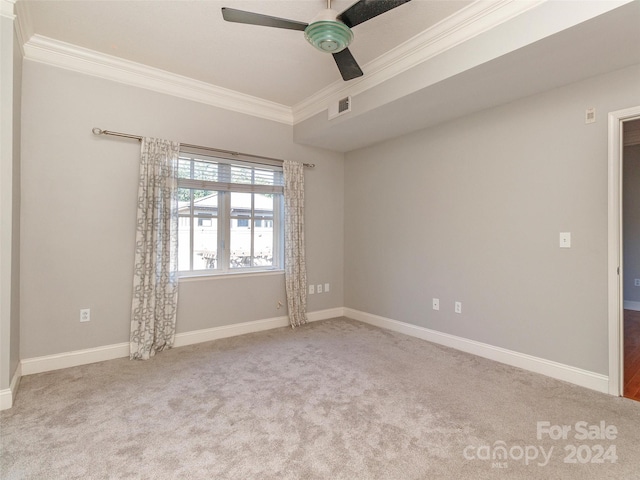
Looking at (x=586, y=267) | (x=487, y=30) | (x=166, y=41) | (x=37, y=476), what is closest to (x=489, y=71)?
(x=487, y=30)

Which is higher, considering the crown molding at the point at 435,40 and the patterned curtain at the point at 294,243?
the crown molding at the point at 435,40

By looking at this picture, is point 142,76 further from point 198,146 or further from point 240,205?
point 240,205

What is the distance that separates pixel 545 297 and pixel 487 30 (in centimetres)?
216

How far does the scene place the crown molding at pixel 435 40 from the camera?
211cm

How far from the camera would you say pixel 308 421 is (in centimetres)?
200

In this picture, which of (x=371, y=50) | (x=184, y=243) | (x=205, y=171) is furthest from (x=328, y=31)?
(x=184, y=243)

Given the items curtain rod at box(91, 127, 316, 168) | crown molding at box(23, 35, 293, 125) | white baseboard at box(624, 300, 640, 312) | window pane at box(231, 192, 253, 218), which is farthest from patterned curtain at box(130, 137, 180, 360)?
white baseboard at box(624, 300, 640, 312)

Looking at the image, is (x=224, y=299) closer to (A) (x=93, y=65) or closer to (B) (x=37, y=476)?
(B) (x=37, y=476)

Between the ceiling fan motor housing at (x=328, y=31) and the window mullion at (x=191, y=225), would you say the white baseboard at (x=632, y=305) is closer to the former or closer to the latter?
the ceiling fan motor housing at (x=328, y=31)

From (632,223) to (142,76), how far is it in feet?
23.6

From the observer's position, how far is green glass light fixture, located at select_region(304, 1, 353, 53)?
184cm

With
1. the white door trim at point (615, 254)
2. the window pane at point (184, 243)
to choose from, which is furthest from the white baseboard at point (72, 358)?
the white door trim at point (615, 254)

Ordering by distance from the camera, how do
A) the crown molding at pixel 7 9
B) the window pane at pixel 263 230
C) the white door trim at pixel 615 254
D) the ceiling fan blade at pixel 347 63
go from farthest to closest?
the window pane at pixel 263 230
the white door trim at pixel 615 254
the ceiling fan blade at pixel 347 63
the crown molding at pixel 7 9

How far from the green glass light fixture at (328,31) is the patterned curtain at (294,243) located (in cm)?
216
